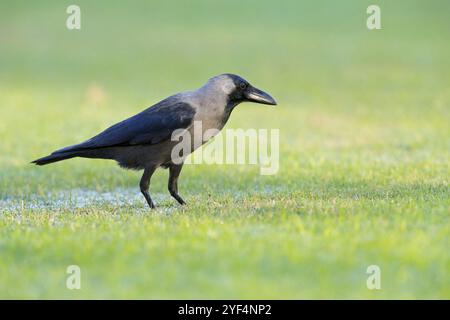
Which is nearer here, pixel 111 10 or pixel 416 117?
pixel 416 117

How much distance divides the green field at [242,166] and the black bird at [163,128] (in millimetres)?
607

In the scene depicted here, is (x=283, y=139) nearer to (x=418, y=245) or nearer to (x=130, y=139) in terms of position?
(x=130, y=139)

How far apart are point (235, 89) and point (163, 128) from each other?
109 centimetres

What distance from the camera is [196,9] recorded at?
1593 inches

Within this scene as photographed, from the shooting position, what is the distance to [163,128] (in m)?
10.5

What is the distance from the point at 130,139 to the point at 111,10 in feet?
101

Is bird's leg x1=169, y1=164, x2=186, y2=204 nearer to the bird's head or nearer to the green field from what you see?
the green field

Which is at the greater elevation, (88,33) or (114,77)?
(88,33)

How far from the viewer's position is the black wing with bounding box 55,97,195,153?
1049cm

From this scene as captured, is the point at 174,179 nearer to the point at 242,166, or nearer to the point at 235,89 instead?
the point at 235,89

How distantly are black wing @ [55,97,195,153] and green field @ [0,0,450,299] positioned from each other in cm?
83

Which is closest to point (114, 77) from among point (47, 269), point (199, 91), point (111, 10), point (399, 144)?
point (111, 10)

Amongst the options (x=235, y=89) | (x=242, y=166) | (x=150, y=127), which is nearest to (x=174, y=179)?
(x=150, y=127)

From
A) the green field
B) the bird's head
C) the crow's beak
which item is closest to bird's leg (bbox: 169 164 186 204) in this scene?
the green field
